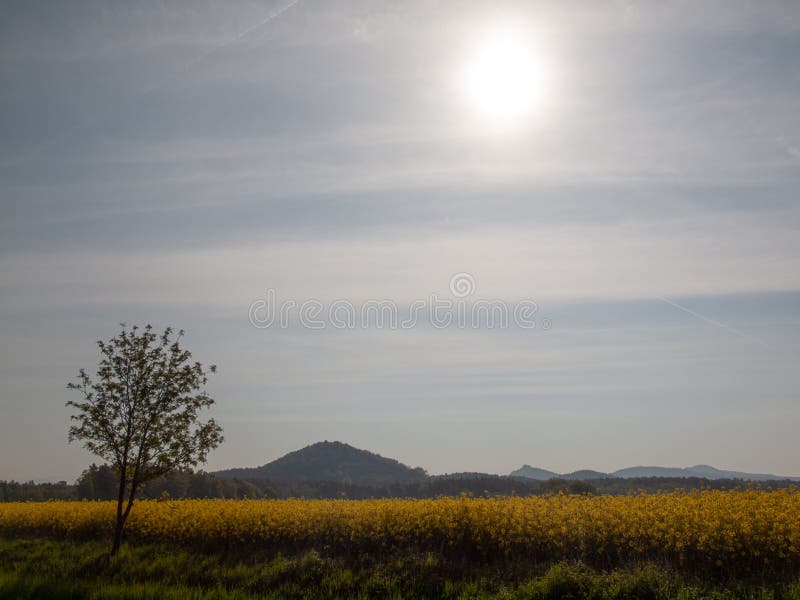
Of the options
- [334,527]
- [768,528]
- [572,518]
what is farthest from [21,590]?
[768,528]

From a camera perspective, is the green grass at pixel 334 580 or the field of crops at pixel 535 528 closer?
the green grass at pixel 334 580

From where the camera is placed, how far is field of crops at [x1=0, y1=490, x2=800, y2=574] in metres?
12.6

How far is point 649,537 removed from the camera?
13.8m

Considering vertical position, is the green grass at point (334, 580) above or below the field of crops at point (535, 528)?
below

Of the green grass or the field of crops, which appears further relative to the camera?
the field of crops

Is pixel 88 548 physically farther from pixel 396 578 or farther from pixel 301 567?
pixel 396 578

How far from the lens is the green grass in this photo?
11.8 metres

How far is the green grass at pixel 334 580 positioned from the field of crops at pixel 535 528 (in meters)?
0.77

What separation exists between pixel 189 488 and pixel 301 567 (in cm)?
7638

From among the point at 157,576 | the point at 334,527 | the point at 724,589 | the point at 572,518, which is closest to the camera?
the point at 724,589

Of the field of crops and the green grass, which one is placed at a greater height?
the field of crops

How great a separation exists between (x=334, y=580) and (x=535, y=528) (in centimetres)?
528

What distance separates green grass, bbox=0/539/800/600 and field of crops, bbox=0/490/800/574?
77 centimetres

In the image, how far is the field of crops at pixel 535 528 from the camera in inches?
496
